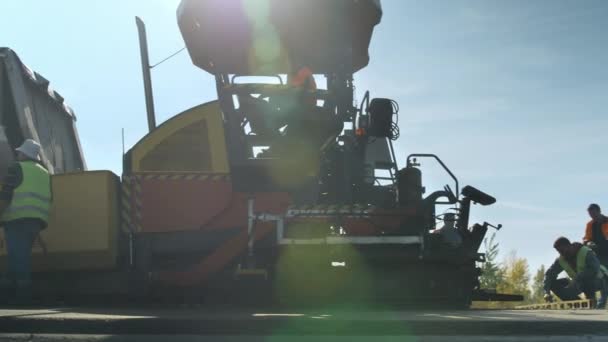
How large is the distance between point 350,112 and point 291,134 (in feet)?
2.77

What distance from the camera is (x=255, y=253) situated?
22.7ft

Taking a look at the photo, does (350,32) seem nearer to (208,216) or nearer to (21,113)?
(208,216)

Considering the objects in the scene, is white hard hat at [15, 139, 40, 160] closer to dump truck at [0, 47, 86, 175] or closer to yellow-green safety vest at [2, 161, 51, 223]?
yellow-green safety vest at [2, 161, 51, 223]

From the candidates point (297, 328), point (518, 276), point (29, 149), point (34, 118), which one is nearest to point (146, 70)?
point (34, 118)

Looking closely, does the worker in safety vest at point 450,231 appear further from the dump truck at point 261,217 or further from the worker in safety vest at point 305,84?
the worker in safety vest at point 305,84

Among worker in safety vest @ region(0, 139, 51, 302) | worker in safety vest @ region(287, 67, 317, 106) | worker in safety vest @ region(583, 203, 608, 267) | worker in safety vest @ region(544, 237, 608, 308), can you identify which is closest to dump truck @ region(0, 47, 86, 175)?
worker in safety vest @ region(0, 139, 51, 302)

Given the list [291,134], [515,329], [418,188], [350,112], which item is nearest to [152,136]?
[291,134]

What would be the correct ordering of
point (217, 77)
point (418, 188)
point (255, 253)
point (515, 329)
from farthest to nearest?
point (217, 77)
point (418, 188)
point (255, 253)
point (515, 329)

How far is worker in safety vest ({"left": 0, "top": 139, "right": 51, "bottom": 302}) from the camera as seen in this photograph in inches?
257

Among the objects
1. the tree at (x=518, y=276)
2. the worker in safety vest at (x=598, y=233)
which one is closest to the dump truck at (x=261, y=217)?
the worker in safety vest at (x=598, y=233)

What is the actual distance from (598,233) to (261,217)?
5799 millimetres

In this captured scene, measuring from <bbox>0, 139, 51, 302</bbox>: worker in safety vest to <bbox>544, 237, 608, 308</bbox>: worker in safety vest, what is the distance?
6837 millimetres

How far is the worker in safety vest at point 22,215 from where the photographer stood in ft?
21.4

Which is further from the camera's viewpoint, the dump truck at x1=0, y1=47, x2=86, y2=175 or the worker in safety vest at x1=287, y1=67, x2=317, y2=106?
the dump truck at x1=0, y1=47, x2=86, y2=175
